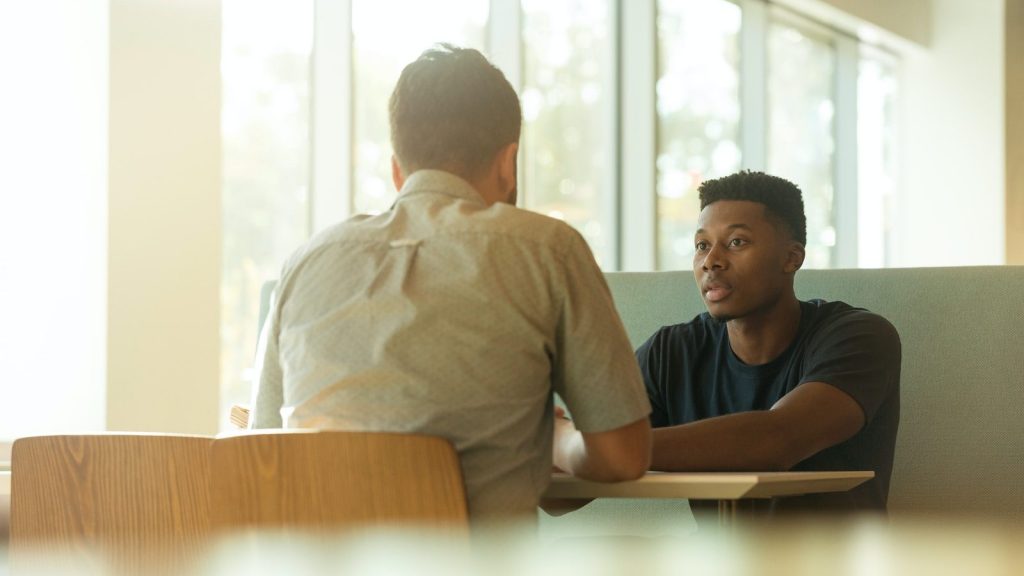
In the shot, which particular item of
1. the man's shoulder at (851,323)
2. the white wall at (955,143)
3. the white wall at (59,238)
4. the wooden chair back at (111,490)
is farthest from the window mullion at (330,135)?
the white wall at (955,143)

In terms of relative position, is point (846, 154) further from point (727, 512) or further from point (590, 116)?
point (727, 512)

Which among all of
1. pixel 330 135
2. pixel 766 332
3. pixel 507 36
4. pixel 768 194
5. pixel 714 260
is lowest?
pixel 766 332

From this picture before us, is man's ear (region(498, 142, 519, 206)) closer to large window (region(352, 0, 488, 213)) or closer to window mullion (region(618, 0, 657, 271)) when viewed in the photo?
large window (region(352, 0, 488, 213))

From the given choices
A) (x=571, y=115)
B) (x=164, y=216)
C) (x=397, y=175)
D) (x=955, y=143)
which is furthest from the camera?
(x=955, y=143)

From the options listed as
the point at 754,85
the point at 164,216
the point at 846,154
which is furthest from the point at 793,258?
the point at 846,154

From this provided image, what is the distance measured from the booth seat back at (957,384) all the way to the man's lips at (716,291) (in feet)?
1.30

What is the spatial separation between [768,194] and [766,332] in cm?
28

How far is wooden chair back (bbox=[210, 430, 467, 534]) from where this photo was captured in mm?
1067

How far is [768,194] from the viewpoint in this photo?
A: 2.30 metres

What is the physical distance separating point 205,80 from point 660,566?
3.72m

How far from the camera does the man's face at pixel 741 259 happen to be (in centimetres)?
220

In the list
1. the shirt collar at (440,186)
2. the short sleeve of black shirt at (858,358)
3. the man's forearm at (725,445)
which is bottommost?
the man's forearm at (725,445)

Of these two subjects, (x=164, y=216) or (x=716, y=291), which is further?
(x=164, y=216)

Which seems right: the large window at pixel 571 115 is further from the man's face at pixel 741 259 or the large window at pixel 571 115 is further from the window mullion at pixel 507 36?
the man's face at pixel 741 259
